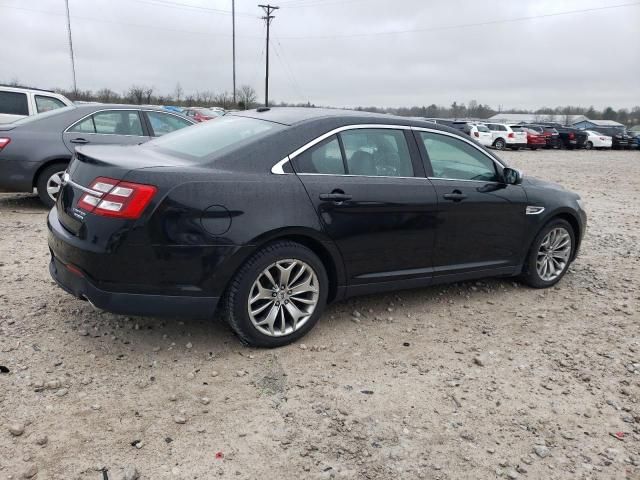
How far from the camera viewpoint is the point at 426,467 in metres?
2.60

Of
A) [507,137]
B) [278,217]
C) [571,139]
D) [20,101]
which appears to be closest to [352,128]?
[278,217]

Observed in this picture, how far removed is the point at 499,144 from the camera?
97.2ft

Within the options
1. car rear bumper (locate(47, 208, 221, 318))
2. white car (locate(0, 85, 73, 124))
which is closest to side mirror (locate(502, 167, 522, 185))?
car rear bumper (locate(47, 208, 221, 318))

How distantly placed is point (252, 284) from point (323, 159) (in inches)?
39.2

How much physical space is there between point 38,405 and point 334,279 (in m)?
1.96

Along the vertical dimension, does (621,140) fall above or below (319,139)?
below

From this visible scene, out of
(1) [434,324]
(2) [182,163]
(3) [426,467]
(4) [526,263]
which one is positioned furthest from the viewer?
(4) [526,263]

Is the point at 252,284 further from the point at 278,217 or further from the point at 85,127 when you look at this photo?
the point at 85,127

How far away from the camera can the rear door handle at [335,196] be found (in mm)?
3641

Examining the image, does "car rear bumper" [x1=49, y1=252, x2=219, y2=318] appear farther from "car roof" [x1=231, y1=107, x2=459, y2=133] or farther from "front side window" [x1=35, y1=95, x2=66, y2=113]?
"front side window" [x1=35, y1=95, x2=66, y2=113]

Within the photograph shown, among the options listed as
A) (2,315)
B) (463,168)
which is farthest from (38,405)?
(463,168)

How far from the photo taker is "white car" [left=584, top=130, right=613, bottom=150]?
3553cm

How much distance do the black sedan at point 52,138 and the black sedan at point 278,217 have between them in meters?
3.50

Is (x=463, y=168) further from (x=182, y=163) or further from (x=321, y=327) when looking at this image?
(x=182, y=163)
